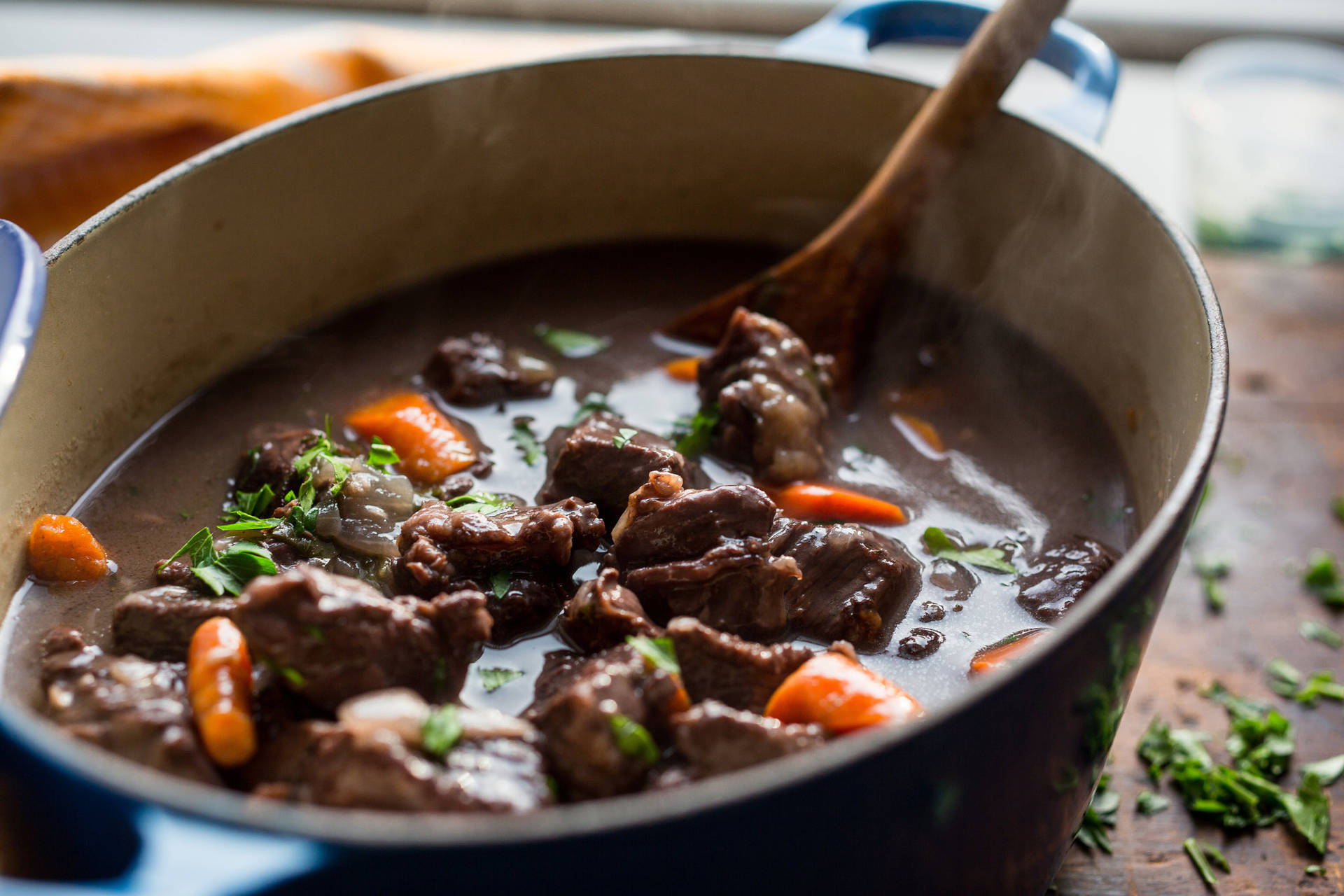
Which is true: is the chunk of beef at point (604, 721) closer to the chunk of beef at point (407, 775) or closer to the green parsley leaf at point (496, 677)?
the chunk of beef at point (407, 775)

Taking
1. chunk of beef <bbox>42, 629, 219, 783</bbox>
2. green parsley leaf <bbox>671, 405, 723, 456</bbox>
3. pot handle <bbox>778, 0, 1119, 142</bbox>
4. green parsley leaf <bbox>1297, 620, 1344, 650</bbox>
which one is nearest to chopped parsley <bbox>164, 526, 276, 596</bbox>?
chunk of beef <bbox>42, 629, 219, 783</bbox>

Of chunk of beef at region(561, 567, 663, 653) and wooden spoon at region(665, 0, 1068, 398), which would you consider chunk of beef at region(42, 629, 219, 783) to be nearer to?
chunk of beef at region(561, 567, 663, 653)

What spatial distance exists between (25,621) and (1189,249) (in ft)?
7.93

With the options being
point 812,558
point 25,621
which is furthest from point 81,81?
point 812,558

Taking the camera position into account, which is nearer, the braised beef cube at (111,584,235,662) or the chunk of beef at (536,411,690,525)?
the braised beef cube at (111,584,235,662)

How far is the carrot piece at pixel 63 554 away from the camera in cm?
240

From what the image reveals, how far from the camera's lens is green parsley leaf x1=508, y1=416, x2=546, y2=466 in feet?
9.05

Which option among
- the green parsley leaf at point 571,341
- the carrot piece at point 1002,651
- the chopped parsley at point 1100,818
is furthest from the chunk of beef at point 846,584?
the green parsley leaf at point 571,341

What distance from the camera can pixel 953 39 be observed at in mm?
3232

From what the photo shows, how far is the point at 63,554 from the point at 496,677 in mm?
984

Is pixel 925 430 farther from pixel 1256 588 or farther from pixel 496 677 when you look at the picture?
pixel 496 677

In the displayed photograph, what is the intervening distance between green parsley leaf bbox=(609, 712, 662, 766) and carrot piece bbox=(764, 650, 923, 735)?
315mm

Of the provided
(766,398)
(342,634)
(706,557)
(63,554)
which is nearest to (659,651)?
(706,557)

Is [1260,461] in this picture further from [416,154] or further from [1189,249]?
[416,154]
